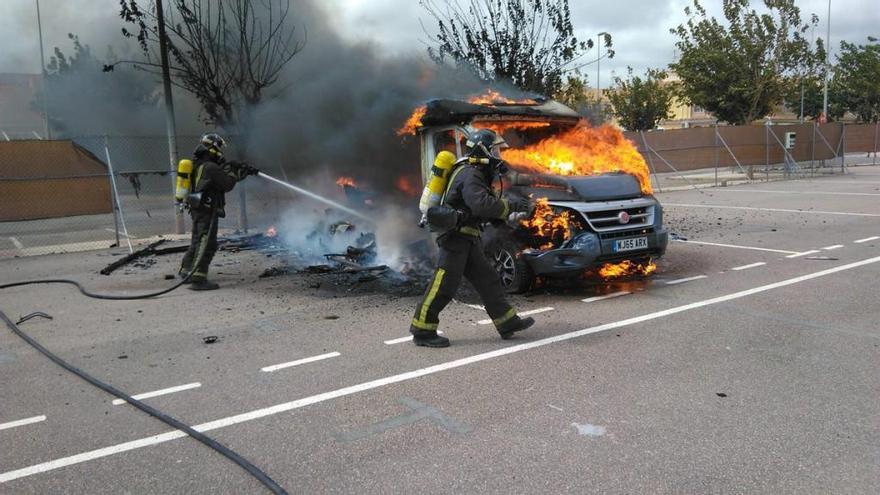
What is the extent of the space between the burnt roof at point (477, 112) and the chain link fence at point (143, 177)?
462 centimetres

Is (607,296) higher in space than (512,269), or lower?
lower

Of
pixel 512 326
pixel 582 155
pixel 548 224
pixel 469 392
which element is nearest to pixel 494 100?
pixel 582 155

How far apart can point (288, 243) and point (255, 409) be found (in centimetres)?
685

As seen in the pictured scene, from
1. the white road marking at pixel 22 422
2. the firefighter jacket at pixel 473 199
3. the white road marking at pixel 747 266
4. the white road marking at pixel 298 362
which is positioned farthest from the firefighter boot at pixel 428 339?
the white road marking at pixel 747 266

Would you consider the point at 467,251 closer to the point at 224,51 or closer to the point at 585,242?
the point at 585,242

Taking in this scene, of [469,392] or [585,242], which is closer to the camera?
[469,392]

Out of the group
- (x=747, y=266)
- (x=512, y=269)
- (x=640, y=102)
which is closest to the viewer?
(x=512, y=269)

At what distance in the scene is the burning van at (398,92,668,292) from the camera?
20.0 feet

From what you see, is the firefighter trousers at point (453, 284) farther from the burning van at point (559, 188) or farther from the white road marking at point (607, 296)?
the white road marking at point (607, 296)

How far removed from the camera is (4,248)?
1139cm

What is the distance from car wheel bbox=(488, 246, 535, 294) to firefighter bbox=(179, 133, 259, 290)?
10.7 ft

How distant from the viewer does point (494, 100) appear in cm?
734

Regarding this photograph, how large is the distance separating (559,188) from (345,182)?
12.2 feet

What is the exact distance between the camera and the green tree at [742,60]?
2284 centimetres
